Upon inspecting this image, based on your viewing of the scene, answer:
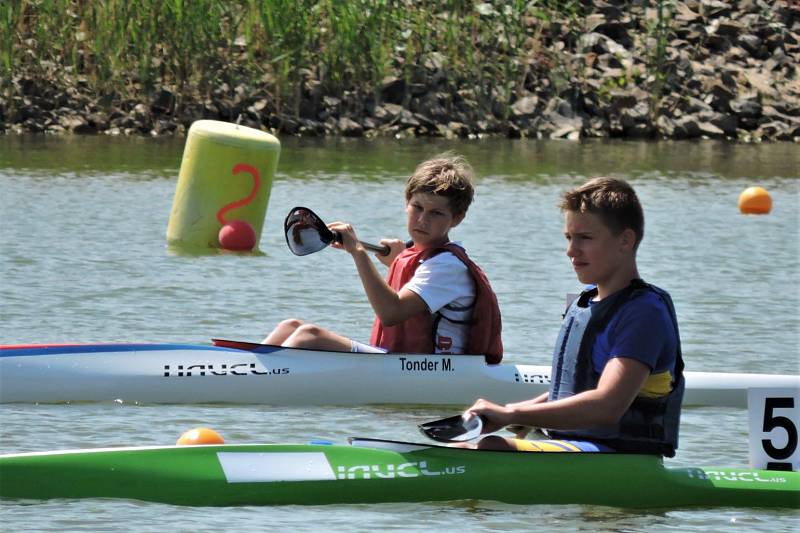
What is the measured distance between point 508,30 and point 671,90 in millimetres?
3310

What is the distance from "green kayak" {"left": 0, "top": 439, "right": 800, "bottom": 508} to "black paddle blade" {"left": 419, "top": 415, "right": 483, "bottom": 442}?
0.30 meters

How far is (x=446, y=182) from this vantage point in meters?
7.64

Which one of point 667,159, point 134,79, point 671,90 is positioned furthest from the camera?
point 671,90

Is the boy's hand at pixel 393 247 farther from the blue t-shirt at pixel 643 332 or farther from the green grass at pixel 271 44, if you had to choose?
the green grass at pixel 271 44

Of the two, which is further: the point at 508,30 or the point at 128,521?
the point at 508,30

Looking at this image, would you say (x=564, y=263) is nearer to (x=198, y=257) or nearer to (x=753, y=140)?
(x=198, y=257)

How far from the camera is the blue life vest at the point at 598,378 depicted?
229 inches

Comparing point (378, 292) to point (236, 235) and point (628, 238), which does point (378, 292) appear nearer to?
point (628, 238)

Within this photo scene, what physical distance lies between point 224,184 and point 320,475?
8663 millimetres

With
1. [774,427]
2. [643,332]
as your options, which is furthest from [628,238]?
[774,427]

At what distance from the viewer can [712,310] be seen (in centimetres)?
1247

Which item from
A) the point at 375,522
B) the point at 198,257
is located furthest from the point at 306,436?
the point at 198,257

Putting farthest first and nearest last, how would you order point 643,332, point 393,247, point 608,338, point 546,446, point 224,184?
point 224,184 < point 393,247 < point 546,446 < point 608,338 < point 643,332

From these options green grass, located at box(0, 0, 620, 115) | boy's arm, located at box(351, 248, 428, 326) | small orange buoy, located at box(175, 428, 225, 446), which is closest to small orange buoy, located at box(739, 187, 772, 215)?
green grass, located at box(0, 0, 620, 115)
